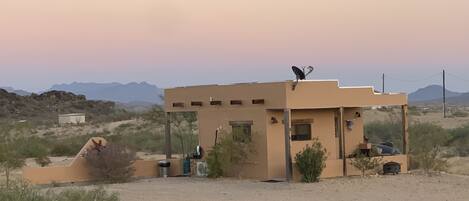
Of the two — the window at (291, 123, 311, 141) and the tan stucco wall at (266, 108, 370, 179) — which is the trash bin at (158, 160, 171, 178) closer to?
the tan stucco wall at (266, 108, 370, 179)

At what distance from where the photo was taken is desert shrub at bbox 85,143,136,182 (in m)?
28.0

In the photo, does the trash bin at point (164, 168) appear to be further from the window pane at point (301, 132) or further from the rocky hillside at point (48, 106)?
the rocky hillside at point (48, 106)

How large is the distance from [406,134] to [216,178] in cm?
705

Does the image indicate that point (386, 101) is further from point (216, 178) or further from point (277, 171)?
point (216, 178)

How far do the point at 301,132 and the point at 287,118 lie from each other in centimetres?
247

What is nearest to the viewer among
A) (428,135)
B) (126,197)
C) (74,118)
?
(126,197)

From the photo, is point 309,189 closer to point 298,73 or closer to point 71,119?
point 298,73

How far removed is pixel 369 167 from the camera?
88.7ft

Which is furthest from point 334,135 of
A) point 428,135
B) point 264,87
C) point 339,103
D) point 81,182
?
point 81,182

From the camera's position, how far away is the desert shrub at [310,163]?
25.4 metres

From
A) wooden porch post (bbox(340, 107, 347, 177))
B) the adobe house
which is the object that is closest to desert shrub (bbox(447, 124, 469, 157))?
the adobe house

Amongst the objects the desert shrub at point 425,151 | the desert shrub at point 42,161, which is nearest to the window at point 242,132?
the desert shrub at point 425,151

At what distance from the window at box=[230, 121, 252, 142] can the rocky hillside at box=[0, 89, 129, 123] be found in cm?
7082

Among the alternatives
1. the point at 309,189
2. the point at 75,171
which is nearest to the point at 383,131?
the point at 75,171
